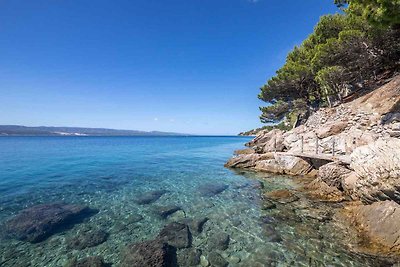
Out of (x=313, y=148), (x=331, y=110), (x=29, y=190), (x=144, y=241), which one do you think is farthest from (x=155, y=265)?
(x=331, y=110)

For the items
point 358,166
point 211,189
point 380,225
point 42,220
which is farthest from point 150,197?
point 358,166

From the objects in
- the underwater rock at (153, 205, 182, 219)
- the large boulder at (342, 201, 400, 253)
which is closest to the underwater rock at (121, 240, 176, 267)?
the underwater rock at (153, 205, 182, 219)

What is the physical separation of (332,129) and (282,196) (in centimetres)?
956

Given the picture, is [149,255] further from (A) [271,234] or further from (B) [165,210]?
(A) [271,234]

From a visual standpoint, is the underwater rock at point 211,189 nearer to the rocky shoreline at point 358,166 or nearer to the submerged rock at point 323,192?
the rocky shoreline at point 358,166

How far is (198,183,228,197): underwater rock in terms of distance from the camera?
12898 mm

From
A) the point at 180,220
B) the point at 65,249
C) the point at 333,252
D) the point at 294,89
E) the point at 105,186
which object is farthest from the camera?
the point at 294,89

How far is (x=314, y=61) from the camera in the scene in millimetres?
20703

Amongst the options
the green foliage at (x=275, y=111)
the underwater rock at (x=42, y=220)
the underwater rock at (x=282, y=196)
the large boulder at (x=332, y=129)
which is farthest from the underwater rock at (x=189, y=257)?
the green foliage at (x=275, y=111)

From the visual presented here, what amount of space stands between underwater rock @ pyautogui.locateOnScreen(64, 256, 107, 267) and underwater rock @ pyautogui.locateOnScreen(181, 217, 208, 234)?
3.20m

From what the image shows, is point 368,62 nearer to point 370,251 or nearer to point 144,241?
point 370,251

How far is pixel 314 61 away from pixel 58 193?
23.6 meters

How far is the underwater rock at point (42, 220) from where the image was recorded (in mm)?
7867

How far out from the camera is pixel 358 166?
29.8 feet
